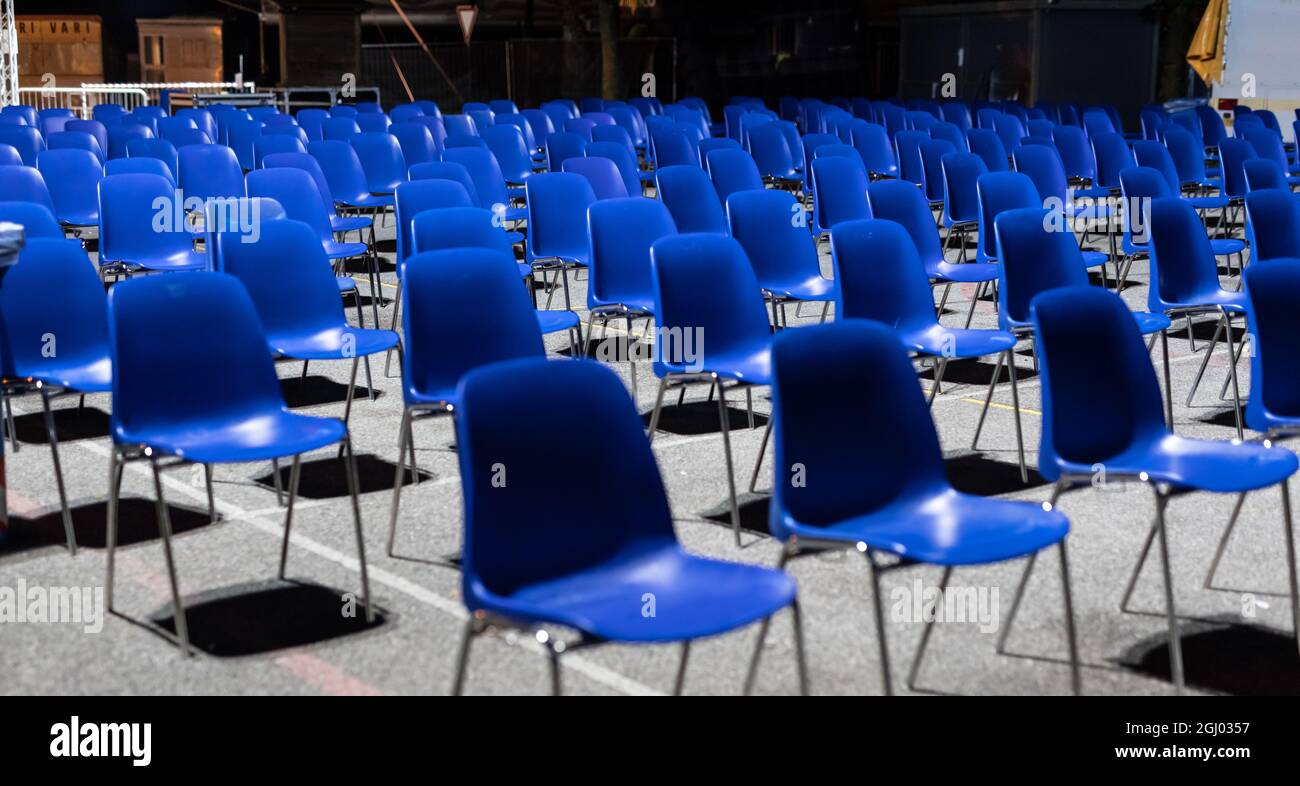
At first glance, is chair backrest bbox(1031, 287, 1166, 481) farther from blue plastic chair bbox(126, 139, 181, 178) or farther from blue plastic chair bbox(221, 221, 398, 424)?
blue plastic chair bbox(126, 139, 181, 178)

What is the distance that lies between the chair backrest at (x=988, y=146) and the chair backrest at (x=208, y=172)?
204 inches

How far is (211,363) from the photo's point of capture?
4.75 metres

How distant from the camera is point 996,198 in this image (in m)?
8.21

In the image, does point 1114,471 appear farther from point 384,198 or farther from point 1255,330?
point 384,198

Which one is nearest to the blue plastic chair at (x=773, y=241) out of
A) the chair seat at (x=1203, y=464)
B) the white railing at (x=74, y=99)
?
the chair seat at (x=1203, y=464)

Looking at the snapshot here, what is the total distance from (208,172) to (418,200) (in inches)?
96.9

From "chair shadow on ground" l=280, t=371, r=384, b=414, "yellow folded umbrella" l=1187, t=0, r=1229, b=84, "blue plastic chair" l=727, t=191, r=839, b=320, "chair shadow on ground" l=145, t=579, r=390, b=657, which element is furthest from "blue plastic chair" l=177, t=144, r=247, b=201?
"yellow folded umbrella" l=1187, t=0, r=1229, b=84

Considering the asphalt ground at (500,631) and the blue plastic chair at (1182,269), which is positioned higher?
the blue plastic chair at (1182,269)

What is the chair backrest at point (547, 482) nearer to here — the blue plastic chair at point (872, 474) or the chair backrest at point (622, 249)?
the blue plastic chair at point (872, 474)

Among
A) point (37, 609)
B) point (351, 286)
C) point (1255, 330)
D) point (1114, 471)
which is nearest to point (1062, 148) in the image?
point (351, 286)

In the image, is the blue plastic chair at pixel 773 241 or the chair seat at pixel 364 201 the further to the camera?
the chair seat at pixel 364 201

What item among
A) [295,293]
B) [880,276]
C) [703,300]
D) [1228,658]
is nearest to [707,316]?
[703,300]

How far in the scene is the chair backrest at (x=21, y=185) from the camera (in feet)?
27.3
